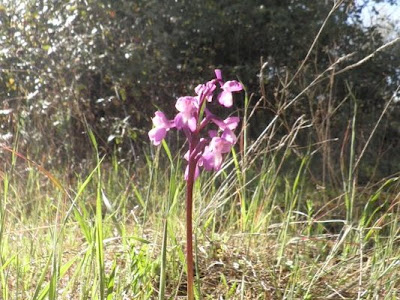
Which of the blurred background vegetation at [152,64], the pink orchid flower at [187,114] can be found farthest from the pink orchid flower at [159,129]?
the blurred background vegetation at [152,64]

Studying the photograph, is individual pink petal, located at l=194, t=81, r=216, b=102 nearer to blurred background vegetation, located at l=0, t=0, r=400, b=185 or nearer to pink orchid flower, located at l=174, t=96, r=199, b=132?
pink orchid flower, located at l=174, t=96, r=199, b=132

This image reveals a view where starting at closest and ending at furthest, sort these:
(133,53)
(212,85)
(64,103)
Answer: (212,85) < (64,103) < (133,53)

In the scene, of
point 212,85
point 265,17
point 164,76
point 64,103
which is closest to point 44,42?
point 64,103

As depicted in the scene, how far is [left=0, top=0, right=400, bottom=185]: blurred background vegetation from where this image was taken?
4625mm

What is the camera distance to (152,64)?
523 cm

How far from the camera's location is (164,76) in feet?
18.3

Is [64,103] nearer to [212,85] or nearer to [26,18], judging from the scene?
[26,18]

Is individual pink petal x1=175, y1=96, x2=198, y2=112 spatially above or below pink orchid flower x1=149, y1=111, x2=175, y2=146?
above

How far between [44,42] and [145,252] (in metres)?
3.41

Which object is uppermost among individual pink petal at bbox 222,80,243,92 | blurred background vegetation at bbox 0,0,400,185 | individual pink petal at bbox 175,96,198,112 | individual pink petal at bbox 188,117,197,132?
blurred background vegetation at bbox 0,0,400,185

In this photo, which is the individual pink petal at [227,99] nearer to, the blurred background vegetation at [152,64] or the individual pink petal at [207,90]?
the individual pink petal at [207,90]

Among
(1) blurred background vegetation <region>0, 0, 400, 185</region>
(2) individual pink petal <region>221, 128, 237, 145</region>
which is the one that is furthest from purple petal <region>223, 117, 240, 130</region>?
(1) blurred background vegetation <region>0, 0, 400, 185</region>

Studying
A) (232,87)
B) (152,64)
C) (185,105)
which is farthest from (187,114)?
(152,64)

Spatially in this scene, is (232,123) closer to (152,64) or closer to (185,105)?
(185,105)
